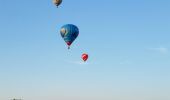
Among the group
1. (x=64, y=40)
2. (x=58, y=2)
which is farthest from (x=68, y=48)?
(x=58, y=2)

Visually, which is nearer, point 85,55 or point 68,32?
point 68,32

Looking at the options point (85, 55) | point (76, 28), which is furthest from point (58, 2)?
point (85, 55)

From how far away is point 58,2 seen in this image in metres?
172

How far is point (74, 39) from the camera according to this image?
168 m

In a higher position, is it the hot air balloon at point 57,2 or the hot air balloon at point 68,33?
the hot air balloon at point 57,2

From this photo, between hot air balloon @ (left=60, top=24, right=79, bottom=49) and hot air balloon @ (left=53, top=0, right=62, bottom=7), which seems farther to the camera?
hot air balloon @ (left=53, top=0, right=62, bottom=7)

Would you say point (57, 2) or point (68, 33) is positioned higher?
point (57, 2)

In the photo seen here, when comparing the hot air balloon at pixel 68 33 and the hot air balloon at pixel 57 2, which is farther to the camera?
the hot air balloon at pixel 57 2

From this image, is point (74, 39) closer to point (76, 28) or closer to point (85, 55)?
point (76, 28)

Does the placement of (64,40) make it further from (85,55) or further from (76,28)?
(85,55)

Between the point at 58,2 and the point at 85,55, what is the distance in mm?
22802

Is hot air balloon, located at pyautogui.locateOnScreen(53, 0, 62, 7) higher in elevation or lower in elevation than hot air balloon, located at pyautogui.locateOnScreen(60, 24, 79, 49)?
higher

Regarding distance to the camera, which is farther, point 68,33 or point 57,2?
point 57,2

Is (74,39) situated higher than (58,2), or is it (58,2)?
(58,2)
